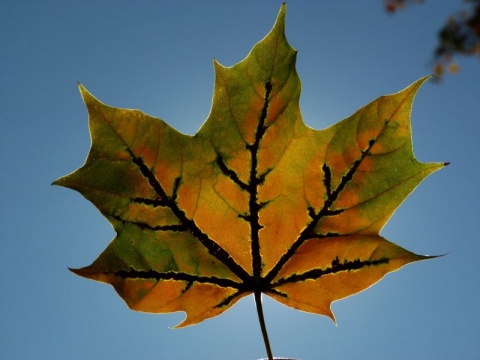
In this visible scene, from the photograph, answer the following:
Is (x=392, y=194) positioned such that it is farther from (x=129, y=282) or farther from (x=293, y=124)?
(x=129, y=282)

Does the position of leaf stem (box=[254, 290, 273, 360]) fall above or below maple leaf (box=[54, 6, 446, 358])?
below

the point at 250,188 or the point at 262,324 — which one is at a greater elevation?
the point at 250,188

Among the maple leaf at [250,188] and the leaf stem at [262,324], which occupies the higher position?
the maple leaf at [250,188]

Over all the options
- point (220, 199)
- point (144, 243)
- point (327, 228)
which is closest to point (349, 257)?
point (327, 228)

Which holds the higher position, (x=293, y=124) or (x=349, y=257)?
(x=293, y=124)

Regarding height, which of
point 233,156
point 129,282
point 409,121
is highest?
point 409,121

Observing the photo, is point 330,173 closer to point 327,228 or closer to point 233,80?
point 327,228

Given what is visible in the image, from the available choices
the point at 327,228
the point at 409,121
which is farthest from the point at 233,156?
the point at 409,121
